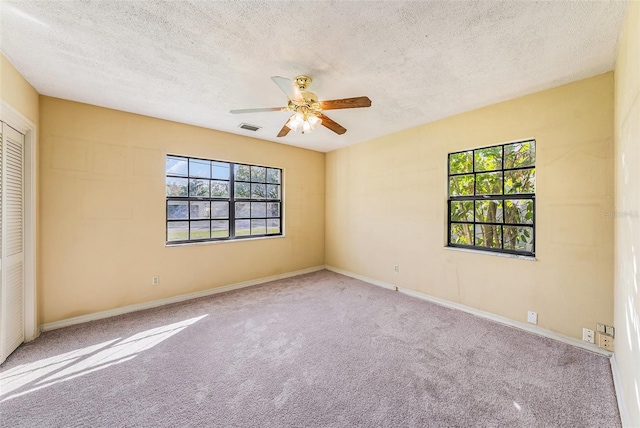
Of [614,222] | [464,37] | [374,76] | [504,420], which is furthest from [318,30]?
[614,222]

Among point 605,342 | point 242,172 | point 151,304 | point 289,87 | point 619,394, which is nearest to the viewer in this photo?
point 619,394

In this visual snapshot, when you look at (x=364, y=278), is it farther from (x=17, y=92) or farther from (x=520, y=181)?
(x=17, y=92)

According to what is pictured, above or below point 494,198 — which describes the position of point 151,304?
below

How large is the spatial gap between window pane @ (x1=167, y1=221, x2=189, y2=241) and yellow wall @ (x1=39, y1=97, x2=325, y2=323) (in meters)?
0.17

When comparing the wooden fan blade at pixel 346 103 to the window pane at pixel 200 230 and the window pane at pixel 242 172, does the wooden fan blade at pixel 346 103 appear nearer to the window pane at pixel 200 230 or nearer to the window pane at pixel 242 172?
the window pane at pixel 242 172

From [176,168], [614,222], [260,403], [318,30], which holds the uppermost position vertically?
[318,30]

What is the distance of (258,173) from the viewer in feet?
15.0

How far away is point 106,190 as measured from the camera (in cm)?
309

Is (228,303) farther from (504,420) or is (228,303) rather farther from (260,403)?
(504,420)

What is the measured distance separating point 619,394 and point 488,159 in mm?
2406

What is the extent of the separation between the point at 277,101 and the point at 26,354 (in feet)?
11.3

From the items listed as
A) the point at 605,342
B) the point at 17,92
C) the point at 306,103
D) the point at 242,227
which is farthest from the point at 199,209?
the point at 605,342

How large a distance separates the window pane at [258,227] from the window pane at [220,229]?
48 cm

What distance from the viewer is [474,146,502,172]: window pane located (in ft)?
10.1
